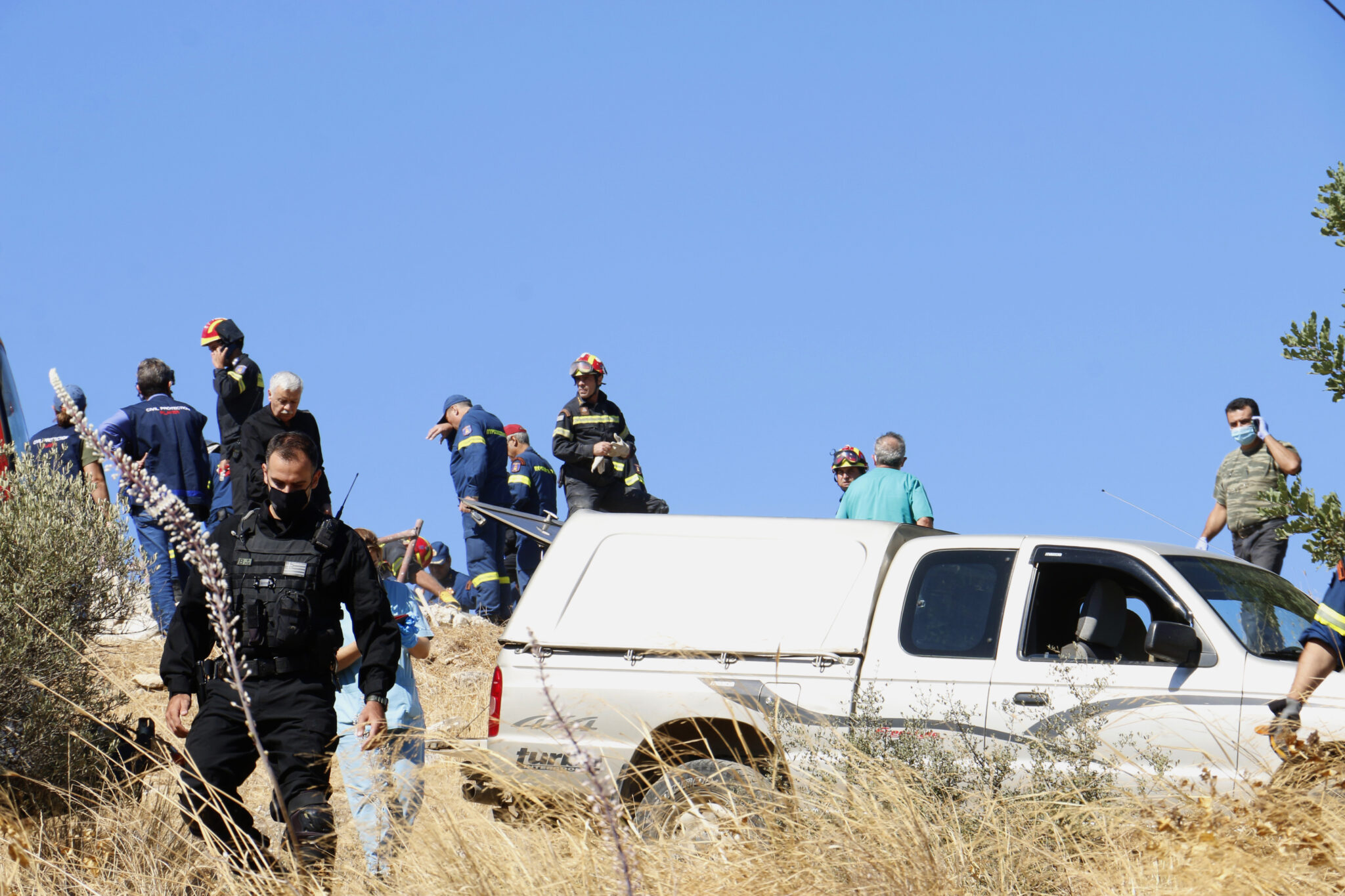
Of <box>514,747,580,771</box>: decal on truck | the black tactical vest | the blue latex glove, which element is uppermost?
the black tactical vest

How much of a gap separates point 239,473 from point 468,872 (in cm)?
454

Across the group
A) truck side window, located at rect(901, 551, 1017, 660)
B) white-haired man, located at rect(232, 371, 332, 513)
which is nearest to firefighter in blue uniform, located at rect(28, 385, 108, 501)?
white-haired man, located at rect(232, 371, 332, 513)

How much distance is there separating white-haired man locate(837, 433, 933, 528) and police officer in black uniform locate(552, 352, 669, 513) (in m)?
2.34

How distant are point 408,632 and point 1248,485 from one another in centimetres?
661

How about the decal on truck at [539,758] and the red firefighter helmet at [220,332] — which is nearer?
the decal on truck at [539,758]

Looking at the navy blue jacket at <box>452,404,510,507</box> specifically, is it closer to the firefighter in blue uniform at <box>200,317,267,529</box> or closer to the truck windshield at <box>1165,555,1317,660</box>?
the firefighter in blue uniform at <box>200,317,267,529</box>

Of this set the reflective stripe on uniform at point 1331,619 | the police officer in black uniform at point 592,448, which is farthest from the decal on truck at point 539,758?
the police officer in black uniform at point 592,448

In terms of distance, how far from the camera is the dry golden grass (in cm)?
405

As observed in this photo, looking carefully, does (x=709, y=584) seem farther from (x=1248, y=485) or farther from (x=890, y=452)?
(x=1248, y=485)

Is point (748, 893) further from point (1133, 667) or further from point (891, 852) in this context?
point (1133, 667)

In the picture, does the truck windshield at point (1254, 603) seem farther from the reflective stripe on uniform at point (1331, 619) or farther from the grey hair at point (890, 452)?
the grey hair at point (890, 452)

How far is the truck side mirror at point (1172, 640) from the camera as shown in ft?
17.1

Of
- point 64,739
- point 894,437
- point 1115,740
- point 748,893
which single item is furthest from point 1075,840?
point 894,437

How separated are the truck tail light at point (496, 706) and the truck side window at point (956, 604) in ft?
6.11
